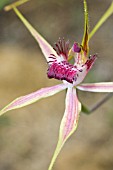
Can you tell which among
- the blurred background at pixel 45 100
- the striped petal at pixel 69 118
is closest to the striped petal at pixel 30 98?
the striped petal at pixel 69 118

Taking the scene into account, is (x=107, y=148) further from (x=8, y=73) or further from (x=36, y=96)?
(x=36, y=96)

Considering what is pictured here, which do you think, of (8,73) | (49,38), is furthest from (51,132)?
(49,38)

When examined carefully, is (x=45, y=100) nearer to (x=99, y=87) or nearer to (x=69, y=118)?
(x=99, y=87)

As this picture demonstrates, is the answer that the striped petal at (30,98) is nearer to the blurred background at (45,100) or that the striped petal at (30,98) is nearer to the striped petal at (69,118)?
the striped petal at (69,118)

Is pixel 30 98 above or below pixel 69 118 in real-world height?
above

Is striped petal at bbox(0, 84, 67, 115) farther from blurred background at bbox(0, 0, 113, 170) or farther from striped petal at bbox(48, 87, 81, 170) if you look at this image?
blurred background at bbox(0, 0, 113, 170)

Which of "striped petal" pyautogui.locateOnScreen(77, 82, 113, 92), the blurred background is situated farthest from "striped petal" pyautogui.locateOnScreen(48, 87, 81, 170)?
the blurred background

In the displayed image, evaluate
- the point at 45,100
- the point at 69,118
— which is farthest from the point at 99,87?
the point at 45,100
